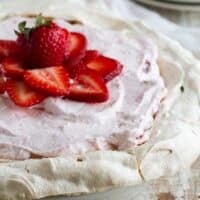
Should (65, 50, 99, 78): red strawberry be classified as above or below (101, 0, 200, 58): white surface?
above

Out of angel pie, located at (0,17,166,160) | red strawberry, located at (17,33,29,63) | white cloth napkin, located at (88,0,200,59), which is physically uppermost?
red strawberry, located at (17,33,29,63)

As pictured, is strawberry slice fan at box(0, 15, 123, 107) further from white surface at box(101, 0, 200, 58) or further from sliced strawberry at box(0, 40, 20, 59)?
white surface at box(101, 0, 200, 58)

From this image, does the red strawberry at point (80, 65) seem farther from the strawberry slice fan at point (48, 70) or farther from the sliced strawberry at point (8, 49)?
the sliced strawberry at point (8, 49)

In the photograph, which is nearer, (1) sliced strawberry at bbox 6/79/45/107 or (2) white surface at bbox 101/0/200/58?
(1) sliced strawberry at bbox 6/79/45/107

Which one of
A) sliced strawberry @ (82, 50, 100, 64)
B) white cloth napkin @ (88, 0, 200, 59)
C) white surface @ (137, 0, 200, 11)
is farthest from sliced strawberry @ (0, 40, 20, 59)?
white surface @ (137, 0, 200, 11)

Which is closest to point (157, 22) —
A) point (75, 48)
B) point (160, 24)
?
point (160, 24)

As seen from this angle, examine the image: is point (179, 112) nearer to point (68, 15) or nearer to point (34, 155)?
point (34, 155)

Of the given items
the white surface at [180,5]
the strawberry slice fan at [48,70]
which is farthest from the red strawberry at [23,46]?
the white surface at [180,5]

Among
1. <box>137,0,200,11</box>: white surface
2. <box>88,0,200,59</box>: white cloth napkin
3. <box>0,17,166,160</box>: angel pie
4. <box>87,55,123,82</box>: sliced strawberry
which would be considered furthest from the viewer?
<box>137,0,200,11</box>: white surface
